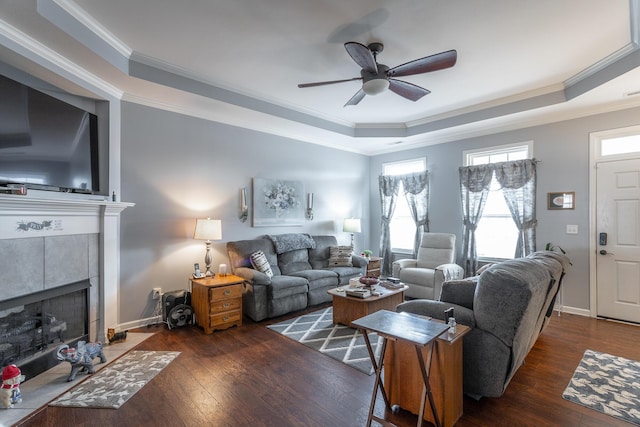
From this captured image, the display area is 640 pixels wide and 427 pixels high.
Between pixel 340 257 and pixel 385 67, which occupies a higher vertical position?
→ pixel 385 67

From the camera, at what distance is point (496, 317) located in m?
2.02

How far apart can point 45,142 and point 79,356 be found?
6.42 ft

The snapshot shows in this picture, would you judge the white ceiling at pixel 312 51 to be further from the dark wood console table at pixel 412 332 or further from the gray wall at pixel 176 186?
the dark wood console table at pixel 412 332

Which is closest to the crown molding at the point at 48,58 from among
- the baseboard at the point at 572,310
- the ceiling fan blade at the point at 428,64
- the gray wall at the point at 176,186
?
the gray wall at the point at 176,186

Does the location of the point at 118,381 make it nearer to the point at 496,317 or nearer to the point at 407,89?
the point at 496,317

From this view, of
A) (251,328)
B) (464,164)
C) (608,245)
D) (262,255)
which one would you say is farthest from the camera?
(464,164)

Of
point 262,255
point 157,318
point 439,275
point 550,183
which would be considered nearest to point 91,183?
point 157,318

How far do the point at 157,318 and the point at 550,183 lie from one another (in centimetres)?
583

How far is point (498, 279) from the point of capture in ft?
6.56

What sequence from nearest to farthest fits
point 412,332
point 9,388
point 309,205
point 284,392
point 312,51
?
1. point 412,332
2. point 9,388
3. point 284,392
4. point 312,51
5. point 309,205

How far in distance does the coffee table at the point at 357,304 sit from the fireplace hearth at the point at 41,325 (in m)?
2.73

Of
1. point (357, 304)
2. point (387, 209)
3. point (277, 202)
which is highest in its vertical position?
point (277, 202)

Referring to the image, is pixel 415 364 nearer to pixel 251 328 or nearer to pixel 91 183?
pixel 251 328

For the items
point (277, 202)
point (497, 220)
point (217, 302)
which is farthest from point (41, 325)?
point (497, 220)
